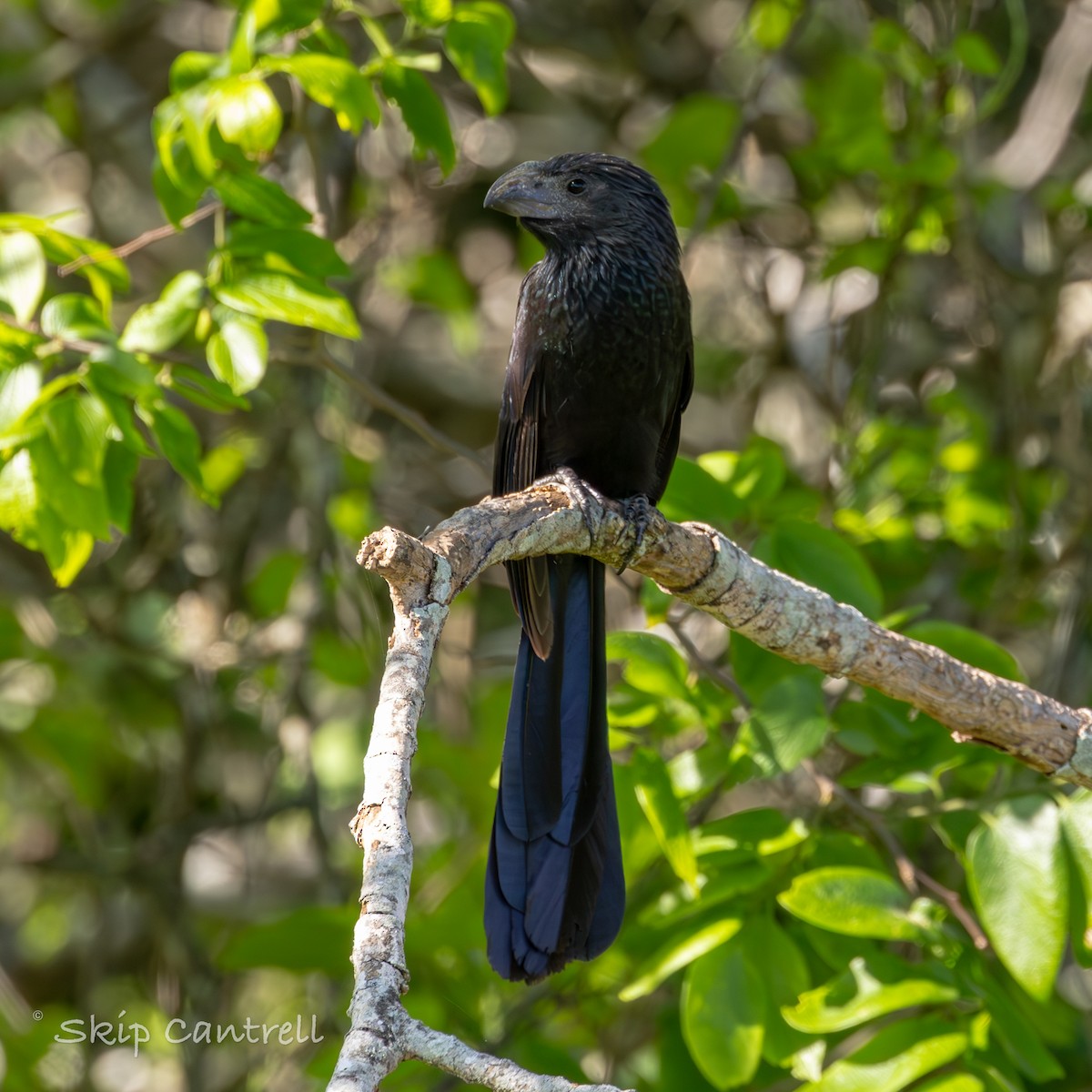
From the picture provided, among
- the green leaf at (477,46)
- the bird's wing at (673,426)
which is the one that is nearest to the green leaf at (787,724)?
the bird's wing at (673,426)

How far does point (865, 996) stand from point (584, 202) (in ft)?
6.09

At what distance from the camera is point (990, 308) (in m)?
4.17

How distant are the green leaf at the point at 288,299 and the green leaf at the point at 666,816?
38.2 inches

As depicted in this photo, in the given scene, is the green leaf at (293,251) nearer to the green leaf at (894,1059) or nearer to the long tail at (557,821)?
the long tail at (557,821)

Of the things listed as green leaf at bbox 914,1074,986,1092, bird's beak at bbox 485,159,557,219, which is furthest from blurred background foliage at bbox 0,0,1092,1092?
bird's beak at bbox 485,159,557,219

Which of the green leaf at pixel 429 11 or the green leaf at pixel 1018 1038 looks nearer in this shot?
the green leaf at pixel 1018 1038

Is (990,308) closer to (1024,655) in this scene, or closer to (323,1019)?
(1024,655)

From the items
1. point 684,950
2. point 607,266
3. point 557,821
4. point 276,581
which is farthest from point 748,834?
point 276,581

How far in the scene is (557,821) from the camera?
2.52m

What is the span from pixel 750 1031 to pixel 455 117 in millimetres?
3372

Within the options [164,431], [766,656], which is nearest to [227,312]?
[164,431]

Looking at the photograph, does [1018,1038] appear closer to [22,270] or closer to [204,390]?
[204,390]

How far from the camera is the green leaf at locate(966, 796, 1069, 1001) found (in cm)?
228

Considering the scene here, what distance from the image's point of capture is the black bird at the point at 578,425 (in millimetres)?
2549
